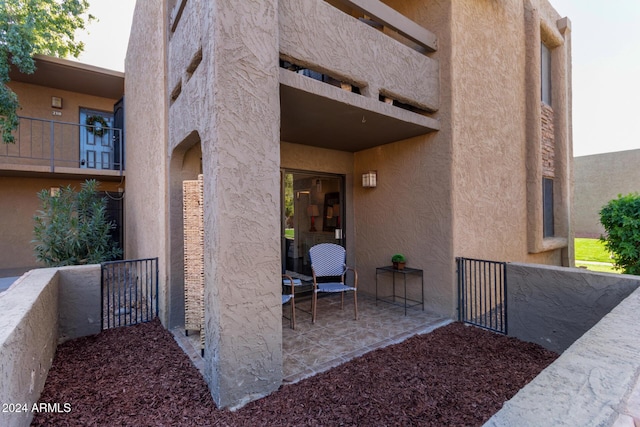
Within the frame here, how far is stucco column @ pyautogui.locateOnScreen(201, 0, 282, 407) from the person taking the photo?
2.63 metres

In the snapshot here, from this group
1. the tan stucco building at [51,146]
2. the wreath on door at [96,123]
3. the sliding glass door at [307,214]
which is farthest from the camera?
the wreath on door at [96,123]

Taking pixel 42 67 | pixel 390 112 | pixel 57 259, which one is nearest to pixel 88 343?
pixel 57 259

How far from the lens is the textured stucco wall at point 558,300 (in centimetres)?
338

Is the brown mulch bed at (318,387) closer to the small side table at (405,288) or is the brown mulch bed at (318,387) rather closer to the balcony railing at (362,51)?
the small side table at (405,288)

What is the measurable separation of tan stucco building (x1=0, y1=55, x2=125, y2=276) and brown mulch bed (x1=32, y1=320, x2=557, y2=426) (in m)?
6.25

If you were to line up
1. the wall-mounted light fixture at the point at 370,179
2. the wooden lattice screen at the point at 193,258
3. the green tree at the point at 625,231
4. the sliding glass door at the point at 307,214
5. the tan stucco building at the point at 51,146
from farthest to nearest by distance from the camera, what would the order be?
the tan stucco building at the point at 51,146 < the green tree at the point at 625,231 < the wall-mounted light fixture at the point at 370,179 < the sliding glass door at the point at 307,214 < the wooden lattice screen at the point at 193,258

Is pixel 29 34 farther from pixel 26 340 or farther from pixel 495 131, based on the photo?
pixel 495 131

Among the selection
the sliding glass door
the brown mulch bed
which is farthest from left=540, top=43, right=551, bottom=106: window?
the brown mulch bed

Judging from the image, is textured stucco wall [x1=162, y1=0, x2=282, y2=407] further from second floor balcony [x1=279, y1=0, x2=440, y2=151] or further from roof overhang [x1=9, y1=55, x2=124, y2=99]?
roof overhang [x1=9, y1=55, x2=124, y2=99]

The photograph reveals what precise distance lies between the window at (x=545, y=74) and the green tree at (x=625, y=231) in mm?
3265

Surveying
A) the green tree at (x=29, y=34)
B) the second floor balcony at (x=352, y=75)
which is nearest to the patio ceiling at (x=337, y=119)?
the second floor balcony at (x=352, y=75)

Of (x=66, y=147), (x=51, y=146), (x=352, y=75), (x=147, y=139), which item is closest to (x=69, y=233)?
(x=147, y=139)

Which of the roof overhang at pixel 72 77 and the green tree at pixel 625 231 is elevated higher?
the roof overhang at pixel 72 77

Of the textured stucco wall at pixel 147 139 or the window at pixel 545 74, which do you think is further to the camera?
the window at pixel 545 74
